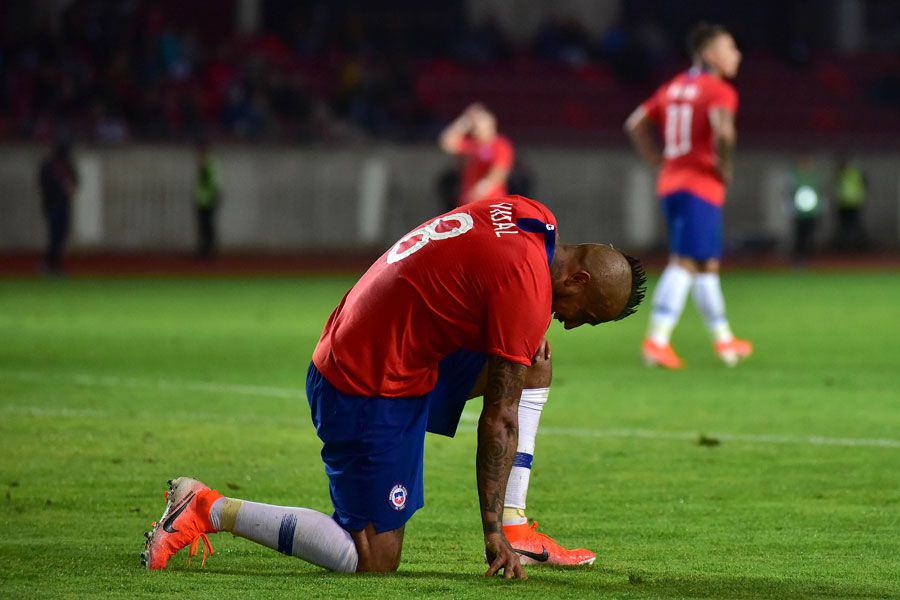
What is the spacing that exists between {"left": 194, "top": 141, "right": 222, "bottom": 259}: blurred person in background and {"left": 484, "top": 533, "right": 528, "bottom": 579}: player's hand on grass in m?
23.9

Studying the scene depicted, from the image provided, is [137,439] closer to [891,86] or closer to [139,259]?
[139,259]

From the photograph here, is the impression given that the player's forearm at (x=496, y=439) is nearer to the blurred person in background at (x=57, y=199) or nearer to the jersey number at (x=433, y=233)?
the jersey number at (x=433, y=233)

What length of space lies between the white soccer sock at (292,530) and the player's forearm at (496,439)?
1.84 feet

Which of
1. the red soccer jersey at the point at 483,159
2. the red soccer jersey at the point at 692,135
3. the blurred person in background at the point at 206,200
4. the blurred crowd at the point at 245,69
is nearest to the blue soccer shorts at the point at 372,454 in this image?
the red soccer jersey at the point at 692,135

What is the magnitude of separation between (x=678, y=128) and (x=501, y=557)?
25.4ft

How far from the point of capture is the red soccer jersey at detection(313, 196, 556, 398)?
5.16m

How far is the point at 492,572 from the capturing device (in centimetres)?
521

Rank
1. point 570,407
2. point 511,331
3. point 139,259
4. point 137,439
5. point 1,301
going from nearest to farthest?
1. point 511,331
2. point 137,439
3. point 570,407
4. point 1,301
5. point 139,259

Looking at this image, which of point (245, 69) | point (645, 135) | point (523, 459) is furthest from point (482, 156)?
point (523, 459)

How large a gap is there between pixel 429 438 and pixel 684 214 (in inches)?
168

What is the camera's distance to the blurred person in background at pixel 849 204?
3241cm

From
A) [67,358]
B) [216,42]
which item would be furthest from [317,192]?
[67,358]

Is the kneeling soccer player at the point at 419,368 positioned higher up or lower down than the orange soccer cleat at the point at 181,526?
higher up

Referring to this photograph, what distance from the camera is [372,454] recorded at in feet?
17.7
